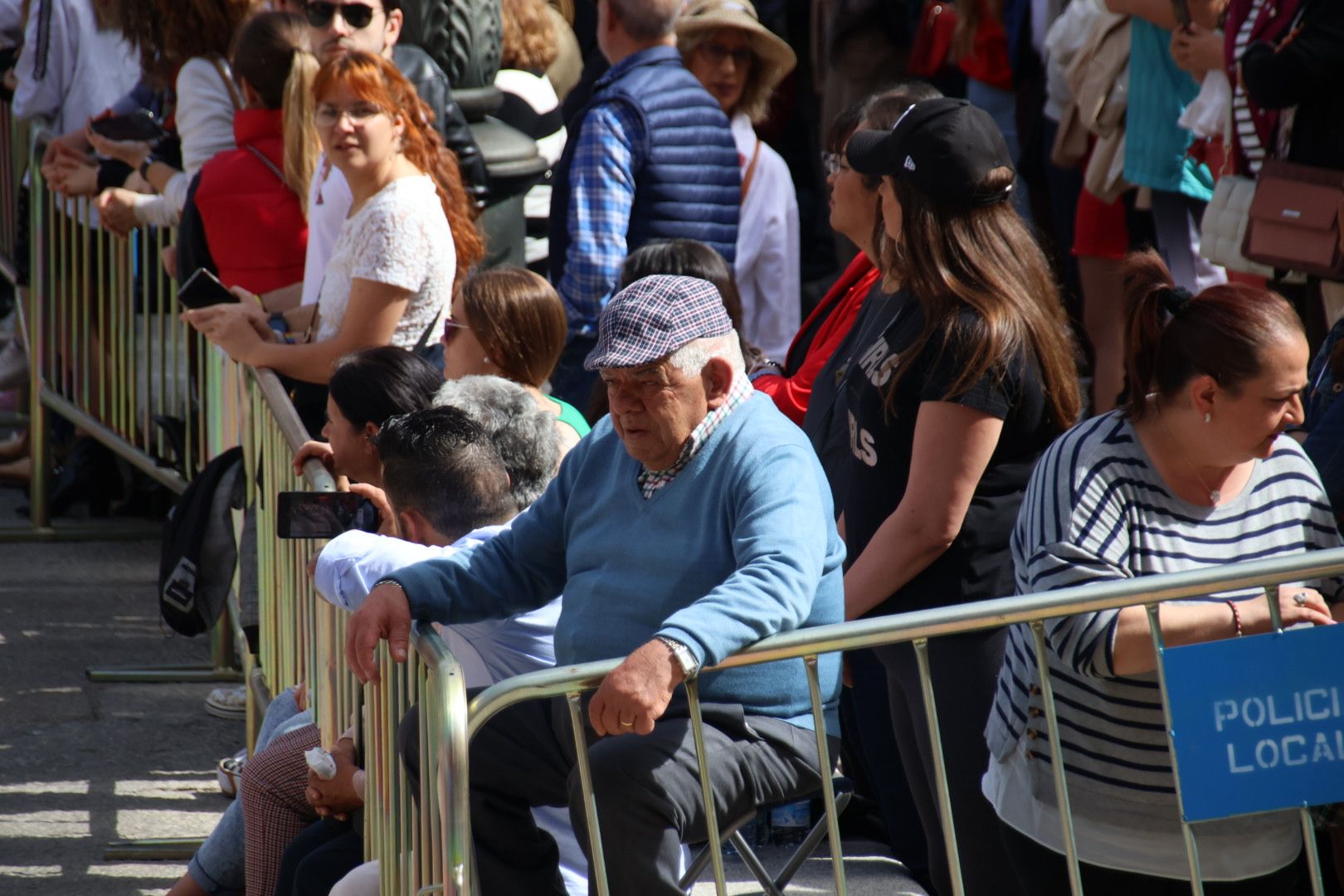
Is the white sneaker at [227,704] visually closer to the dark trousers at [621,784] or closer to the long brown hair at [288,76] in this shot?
the long brown hair at [288,76]

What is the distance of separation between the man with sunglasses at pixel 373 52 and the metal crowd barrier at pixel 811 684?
2.52m

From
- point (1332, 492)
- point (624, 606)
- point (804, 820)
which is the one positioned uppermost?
point (1332, 492)

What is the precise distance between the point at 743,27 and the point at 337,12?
1630 millimetres

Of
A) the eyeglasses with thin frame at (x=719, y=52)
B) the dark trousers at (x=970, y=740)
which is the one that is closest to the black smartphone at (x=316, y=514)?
the dark trousers at (x=970, y=740)

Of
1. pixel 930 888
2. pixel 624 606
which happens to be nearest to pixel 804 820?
pixel 930 888

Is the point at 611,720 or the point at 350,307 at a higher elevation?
the point at 611,720

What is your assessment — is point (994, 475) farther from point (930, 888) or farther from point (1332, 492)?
point (930, 888)

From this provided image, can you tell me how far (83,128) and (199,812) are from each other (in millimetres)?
3389

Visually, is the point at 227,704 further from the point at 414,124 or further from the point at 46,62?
the point at 46,62

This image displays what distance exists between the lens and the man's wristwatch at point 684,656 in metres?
2.68

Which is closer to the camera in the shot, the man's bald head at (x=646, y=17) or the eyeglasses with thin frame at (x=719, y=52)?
the man's bald head at (x=646, y=17)

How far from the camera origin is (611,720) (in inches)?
→ 104

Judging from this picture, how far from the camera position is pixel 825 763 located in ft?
9.78

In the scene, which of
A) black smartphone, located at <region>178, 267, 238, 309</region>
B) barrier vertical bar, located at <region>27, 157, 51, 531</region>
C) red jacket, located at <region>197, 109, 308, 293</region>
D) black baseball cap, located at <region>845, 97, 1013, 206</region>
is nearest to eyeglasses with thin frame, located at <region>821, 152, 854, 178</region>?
black baseball cap, located at <region>845, 97, 1013, 206</region>
